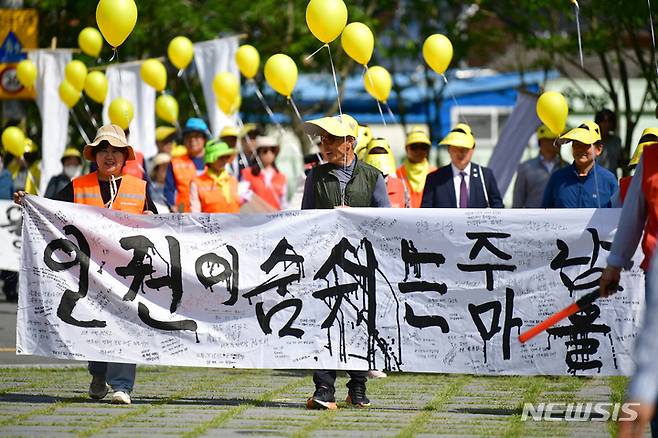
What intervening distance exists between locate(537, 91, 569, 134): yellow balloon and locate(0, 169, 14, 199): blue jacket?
875cm

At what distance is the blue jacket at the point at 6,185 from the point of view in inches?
749

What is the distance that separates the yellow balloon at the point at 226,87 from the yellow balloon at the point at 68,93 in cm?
186

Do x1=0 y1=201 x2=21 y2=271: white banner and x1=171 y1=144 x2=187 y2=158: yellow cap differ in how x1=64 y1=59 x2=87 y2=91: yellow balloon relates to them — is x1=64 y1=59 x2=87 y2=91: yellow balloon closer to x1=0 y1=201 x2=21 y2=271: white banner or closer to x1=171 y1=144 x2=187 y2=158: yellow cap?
x1=171 y1=144 x2=187 y2=158: yellow cap

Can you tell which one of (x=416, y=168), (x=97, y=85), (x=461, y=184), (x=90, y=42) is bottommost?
(x=461, y=184)

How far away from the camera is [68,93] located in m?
19.3

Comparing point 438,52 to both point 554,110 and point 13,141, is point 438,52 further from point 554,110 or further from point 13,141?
point 13,141

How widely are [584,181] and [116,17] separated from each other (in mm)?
4223

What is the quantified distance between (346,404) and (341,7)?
414 cm

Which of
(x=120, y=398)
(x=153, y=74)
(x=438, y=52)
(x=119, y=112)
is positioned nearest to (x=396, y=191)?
(x=438, y=52)

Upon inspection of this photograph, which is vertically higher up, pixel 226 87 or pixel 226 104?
pixel 226 87

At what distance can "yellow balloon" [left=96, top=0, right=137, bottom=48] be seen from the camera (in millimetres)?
12359

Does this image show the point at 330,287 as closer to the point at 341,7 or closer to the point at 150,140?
the point at 341,7

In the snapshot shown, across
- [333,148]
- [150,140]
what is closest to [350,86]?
[150,140]

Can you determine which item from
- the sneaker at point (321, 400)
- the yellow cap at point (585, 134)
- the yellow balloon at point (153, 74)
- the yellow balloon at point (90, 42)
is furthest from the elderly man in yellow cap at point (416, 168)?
the yellow balloon at point (90, 42)
